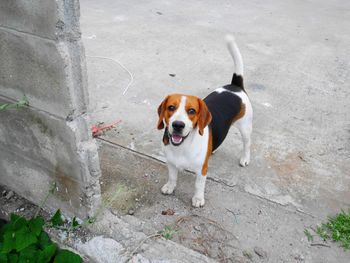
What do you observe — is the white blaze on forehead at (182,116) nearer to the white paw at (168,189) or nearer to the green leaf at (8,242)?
the white paw at (168,189)

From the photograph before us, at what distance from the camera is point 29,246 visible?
8.01 ft

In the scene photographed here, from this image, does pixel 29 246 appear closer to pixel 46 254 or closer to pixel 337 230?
pixel 46 254

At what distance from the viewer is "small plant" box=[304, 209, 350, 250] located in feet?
9.48

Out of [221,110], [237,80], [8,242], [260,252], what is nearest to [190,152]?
[221,110]

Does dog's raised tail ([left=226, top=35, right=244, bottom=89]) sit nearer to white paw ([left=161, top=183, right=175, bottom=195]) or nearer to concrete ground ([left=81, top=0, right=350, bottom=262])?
concrete ground ([left=81, top=0, right=350, bottom=262])

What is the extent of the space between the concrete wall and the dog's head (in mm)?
567

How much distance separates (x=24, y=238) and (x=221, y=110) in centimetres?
177

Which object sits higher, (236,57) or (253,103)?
(236,57)

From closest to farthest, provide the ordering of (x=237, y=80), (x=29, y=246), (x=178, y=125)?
(x=29, y=246)
(x=178, y=125)
(x=237, y=80)

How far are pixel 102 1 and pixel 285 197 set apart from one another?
6.15 m

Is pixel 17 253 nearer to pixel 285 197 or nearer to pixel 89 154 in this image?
pixel 89 154

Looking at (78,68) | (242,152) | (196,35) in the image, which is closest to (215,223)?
(242,152)

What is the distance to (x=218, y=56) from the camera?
19.5 ft

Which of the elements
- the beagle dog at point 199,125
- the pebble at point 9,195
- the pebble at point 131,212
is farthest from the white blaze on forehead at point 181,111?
the pebble at point 9,195
